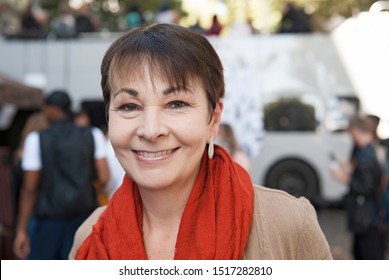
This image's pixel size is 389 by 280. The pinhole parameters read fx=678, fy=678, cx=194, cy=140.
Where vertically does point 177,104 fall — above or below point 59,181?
above

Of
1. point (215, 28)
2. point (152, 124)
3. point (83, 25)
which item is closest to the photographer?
point (152, 124)

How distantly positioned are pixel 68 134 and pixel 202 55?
2886 mm

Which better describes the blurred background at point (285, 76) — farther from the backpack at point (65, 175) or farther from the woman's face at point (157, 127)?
the woman's face at point (157, 127)

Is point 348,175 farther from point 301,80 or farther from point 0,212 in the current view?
point 301,80

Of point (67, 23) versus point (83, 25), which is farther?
point (67, 23)

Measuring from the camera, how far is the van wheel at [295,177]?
12492mm

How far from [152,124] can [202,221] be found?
29 cm

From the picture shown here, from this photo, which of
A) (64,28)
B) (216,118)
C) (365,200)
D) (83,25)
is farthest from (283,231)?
(64,28)

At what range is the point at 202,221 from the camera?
1.70 metres

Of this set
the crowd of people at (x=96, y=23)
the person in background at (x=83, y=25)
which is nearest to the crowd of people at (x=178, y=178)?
the crowd of people at (x=96, y=23)

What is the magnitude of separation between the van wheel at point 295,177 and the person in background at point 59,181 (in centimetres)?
830

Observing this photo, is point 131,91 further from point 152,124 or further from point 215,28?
point 215,28

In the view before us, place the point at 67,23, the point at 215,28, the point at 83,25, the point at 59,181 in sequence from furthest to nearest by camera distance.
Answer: the point at 67,23, the point at 83,25, the point at 215,28, the point at 59,181

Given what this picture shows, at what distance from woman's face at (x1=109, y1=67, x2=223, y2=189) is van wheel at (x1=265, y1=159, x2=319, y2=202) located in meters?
10.9
